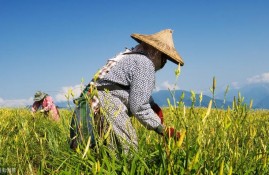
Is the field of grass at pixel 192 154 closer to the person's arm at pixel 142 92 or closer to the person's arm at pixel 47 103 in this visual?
the person's arm at pixel 142 92

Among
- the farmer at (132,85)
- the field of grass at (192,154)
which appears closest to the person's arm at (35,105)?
the field of grass at (192,154)

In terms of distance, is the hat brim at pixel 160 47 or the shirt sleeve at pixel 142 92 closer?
the shirt sleeve at pixel 142 92

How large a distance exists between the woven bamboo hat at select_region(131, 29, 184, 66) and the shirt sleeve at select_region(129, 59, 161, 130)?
0.66 ft

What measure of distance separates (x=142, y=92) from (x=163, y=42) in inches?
21.4

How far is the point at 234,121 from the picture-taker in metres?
1.82

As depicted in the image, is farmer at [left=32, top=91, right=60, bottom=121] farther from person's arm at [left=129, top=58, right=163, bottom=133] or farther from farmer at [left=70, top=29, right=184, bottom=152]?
person's arm at [left=129, top=58, right=163, bottom=133]

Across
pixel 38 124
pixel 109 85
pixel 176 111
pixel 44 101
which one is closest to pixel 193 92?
pixel 176 111

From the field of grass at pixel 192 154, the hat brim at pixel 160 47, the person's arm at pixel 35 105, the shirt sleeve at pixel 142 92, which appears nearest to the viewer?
the field of grass at pixel 192 154

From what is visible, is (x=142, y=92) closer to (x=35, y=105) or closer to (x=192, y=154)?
(x=192, y=154)

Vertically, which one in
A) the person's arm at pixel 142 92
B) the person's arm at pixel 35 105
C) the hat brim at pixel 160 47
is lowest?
the person's arm at pixel 35 105

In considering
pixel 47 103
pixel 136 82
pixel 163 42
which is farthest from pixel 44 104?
pixel 136 82

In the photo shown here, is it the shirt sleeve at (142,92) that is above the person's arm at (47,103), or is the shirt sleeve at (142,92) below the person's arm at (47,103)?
above

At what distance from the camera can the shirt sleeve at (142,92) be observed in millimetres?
3021

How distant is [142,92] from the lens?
3021mm
